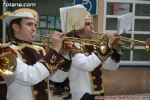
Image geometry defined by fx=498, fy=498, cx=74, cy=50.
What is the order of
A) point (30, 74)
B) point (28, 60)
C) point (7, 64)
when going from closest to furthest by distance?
point (7, 64)
point (30, 74)
point (28, 60)

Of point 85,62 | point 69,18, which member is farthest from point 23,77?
point 85,62

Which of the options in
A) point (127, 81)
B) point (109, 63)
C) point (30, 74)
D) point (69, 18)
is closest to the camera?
point (30, 74)

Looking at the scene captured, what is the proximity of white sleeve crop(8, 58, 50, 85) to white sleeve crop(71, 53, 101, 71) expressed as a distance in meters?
0.93

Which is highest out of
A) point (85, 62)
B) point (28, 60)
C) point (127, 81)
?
point (28, 60)

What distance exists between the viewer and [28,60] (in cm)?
398

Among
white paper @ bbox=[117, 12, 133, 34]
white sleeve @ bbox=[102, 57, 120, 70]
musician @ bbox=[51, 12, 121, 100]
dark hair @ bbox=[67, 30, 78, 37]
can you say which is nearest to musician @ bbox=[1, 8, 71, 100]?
dark hair @ bbox=[67, 30, 78, 37]

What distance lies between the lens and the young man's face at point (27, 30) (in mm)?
4017

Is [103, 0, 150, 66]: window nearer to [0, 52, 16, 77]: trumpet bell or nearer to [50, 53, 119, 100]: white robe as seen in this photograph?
→ [50, 53, 119, 100]: white robe

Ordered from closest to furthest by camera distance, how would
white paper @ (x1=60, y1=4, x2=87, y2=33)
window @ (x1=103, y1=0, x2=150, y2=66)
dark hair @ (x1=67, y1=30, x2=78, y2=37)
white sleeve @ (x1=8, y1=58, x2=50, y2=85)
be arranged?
white sleeve @ (x1=8, y1=58, x2=50, y2=85), white paper @ (x1=60, y1=4, x2=87, y2=33), dark hair @ (x1=67, y1=30, x2=78, y2=37), window @ (x1=103, y1=0, x2=150, y2=66)

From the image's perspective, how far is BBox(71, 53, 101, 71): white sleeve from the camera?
15.4ft

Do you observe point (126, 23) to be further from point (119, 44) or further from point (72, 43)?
point (72, 43)

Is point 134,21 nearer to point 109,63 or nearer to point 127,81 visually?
point 127,81

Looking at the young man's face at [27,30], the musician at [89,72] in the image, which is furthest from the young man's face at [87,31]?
the young man's face at [27,30]

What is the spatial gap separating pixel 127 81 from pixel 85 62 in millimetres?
6011
